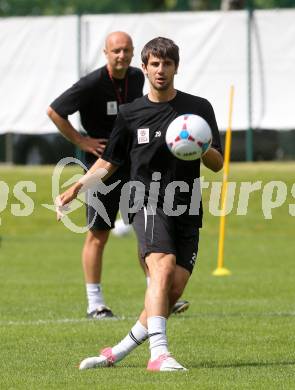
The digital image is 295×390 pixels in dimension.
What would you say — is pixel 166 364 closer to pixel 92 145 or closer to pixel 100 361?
pixel 100 361

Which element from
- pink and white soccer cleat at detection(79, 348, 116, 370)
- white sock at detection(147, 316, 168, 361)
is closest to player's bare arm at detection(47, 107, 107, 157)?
pink and white soccer cleat at detection(79, 348, 116, 370)

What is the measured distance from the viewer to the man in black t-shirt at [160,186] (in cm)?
798

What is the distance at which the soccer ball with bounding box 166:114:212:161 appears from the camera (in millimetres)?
7641

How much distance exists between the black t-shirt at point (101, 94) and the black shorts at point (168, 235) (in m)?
3.01

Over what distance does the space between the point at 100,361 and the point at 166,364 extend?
1.80ft

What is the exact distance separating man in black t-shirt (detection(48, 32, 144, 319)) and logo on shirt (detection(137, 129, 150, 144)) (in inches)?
111

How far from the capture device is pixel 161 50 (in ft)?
25.9

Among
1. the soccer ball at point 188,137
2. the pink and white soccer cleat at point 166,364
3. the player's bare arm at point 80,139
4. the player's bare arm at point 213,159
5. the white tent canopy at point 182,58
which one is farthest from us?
the white tent canopy at point 182,58

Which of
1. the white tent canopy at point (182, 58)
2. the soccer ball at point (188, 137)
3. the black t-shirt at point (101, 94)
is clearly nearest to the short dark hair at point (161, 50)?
the soccer ball at point (188, 137)

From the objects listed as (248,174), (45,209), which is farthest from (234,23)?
(45,209)

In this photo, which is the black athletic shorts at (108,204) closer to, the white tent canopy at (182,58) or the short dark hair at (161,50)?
the short dark hair at (161,50)

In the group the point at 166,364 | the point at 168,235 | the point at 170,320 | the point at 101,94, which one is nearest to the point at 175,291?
the point at 168,235

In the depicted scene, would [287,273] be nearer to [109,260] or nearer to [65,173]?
[109,260]

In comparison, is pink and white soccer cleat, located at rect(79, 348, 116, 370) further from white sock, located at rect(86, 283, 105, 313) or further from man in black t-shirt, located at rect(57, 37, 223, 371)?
white sock, located at rect(86, 283, 105, 313)
